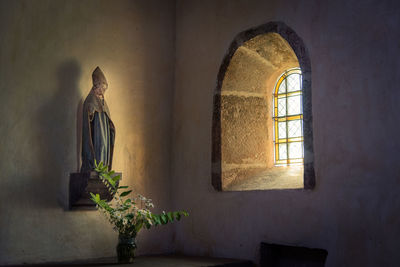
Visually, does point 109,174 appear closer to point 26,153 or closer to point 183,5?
point 26,153

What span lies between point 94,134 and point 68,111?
1.42ft

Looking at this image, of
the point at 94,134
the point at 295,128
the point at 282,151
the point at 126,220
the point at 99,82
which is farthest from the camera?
the point at 282,151

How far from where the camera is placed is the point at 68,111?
5398mm

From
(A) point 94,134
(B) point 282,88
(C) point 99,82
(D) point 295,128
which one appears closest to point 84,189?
(A) point 94,134

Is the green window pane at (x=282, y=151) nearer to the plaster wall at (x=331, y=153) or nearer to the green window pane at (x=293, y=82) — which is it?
the green window pane at (x=293, y=82)

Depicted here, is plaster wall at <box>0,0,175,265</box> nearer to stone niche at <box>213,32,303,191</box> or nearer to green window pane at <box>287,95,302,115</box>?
stone niche at <box>213,32,303,191</box>

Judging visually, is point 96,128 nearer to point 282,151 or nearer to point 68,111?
point 68,111

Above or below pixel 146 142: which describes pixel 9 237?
below

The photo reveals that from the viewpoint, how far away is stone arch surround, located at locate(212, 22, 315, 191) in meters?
4.95

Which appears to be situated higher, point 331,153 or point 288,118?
point 288,118

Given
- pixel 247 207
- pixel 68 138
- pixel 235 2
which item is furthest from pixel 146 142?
pixel 235 2

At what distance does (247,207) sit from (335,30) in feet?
6.51

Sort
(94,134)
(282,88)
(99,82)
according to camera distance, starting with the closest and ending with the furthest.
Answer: (94,134)
(99,82)
(282,88)

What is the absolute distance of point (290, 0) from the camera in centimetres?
534
